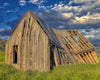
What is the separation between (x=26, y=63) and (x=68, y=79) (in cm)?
663

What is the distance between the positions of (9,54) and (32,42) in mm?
3437

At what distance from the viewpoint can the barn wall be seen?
13.8m

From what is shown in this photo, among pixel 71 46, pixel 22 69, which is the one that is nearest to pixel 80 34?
pixel 71 46

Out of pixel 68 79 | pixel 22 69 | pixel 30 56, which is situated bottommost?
pixel 68 79

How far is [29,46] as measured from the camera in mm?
14742

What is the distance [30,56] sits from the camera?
47.4 ft

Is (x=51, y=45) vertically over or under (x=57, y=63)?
over

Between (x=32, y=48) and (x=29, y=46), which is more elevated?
(x=29, y=46)

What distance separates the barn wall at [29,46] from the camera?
13.8m

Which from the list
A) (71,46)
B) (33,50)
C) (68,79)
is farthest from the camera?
(71,46)

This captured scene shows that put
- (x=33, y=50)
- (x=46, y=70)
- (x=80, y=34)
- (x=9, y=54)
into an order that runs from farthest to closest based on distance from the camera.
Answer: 1. (x=80, y=34)
2. (x=9, y=54)
3. (x=33, y=50)
4. (x=46, y=70)

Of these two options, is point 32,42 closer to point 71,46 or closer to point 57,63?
point 57,63

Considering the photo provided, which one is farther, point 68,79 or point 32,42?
point 32,42

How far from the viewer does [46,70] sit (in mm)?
13516
